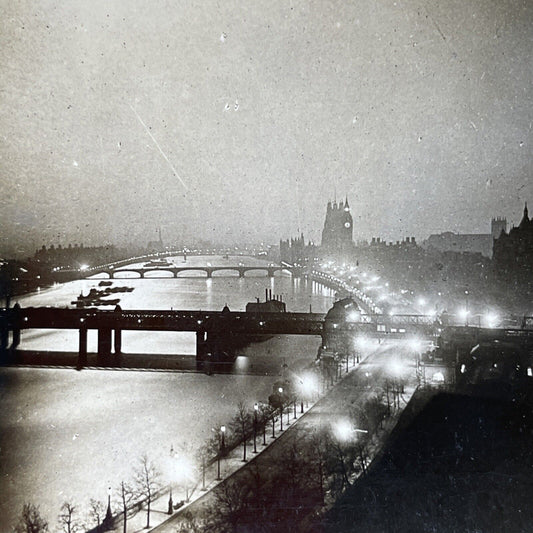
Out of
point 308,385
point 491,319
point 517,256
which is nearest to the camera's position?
point 308,385

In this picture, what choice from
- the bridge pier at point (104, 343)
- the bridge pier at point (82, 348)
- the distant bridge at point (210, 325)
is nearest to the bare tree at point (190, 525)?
the distant bridge at point (210, 325)

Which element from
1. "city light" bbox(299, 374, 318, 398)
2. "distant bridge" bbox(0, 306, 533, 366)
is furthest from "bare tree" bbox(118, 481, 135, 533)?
"distant bridge" bbox(0, 306, 533, 366)

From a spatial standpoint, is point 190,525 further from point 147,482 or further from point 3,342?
point 3,342

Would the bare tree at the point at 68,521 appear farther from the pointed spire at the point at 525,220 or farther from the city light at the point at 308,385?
the pointed spire at the point at 525,220

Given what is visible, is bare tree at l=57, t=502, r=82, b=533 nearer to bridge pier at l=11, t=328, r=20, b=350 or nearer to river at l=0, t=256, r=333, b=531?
river at l=0, t=256, r=333, b=531

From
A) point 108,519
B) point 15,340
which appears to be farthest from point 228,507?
point 15,340

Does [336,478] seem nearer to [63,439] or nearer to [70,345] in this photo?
[63,439]
